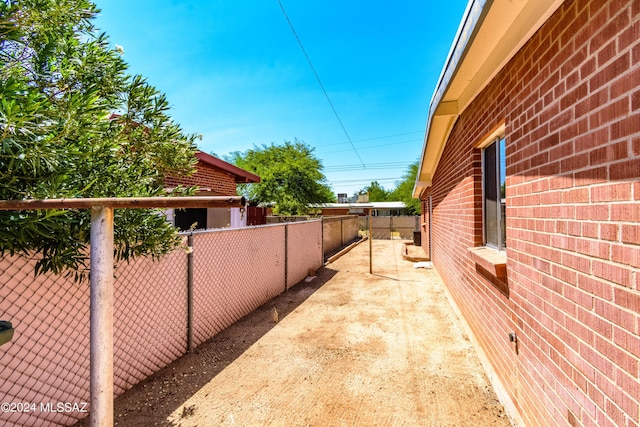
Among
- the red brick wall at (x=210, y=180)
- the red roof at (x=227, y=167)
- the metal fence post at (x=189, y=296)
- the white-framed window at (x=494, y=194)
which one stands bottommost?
the metal fence post at (x=189, y=296)

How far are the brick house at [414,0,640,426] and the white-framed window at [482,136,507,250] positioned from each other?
0.04 m

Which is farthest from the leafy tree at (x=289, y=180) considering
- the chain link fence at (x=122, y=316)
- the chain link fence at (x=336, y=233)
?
the chain link fence at (x=122, y=316)

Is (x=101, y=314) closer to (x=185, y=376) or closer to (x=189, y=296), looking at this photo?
(x=185, y=376)

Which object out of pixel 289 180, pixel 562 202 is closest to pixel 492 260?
pixel 562 202

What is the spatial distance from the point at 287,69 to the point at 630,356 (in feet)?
34.3

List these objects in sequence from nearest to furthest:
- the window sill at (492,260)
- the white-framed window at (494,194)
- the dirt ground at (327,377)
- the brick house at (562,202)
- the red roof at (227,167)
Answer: the brick house at (562,202) < the dirt ground at (327,377) < the window sill at (492,260) < the white-framed window at (494,194) < the red roof at (227,167)

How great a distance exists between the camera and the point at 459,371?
3.34m

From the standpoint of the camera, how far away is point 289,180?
21531 mm

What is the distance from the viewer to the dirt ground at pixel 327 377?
103 inches

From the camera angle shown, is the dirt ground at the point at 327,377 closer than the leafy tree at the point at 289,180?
Yes

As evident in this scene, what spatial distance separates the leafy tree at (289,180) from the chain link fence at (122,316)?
15516 millimetres

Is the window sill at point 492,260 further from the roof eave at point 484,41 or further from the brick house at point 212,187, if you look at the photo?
the brick house at point 212,187

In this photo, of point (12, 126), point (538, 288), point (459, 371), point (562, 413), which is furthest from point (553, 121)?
point (12, 126)

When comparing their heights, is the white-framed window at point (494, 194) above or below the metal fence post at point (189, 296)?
above
